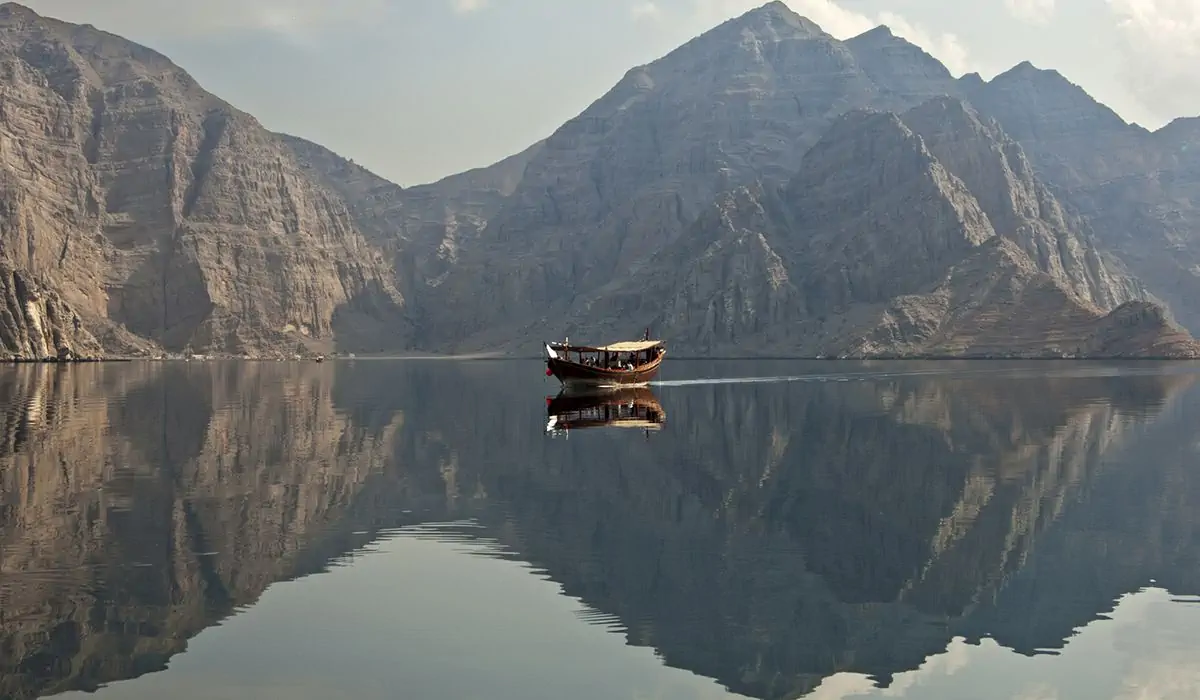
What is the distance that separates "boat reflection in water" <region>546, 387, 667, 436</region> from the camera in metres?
81.9

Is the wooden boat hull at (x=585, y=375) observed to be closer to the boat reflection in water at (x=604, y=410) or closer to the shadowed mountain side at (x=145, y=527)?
the boat reflection in water at (x=604, y=410)

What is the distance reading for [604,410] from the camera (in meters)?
97.9

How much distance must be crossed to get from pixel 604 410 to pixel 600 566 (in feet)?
212

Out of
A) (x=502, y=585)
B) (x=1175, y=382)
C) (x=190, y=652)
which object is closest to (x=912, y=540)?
(x=502, y=585)

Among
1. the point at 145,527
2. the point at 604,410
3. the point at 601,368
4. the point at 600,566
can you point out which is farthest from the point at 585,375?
the point at 600,566

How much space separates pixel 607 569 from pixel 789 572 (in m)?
5.33

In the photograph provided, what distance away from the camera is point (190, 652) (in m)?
25.0

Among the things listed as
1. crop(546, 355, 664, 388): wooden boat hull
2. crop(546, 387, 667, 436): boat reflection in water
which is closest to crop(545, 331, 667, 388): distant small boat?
crop(546, 355, 664, 388): wooden boat hull

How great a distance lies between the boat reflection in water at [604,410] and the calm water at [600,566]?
11.8 m

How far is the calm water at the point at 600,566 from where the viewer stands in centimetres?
2389

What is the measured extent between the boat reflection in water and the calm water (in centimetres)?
1182

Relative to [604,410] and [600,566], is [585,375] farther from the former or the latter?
[600,566]

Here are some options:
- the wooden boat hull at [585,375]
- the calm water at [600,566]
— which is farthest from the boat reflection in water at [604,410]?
the calm water at [600,566]

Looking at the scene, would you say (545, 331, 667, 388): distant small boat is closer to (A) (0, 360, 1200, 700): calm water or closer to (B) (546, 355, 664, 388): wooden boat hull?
(B) (546, 355, 664, 388): wooden boat hull
